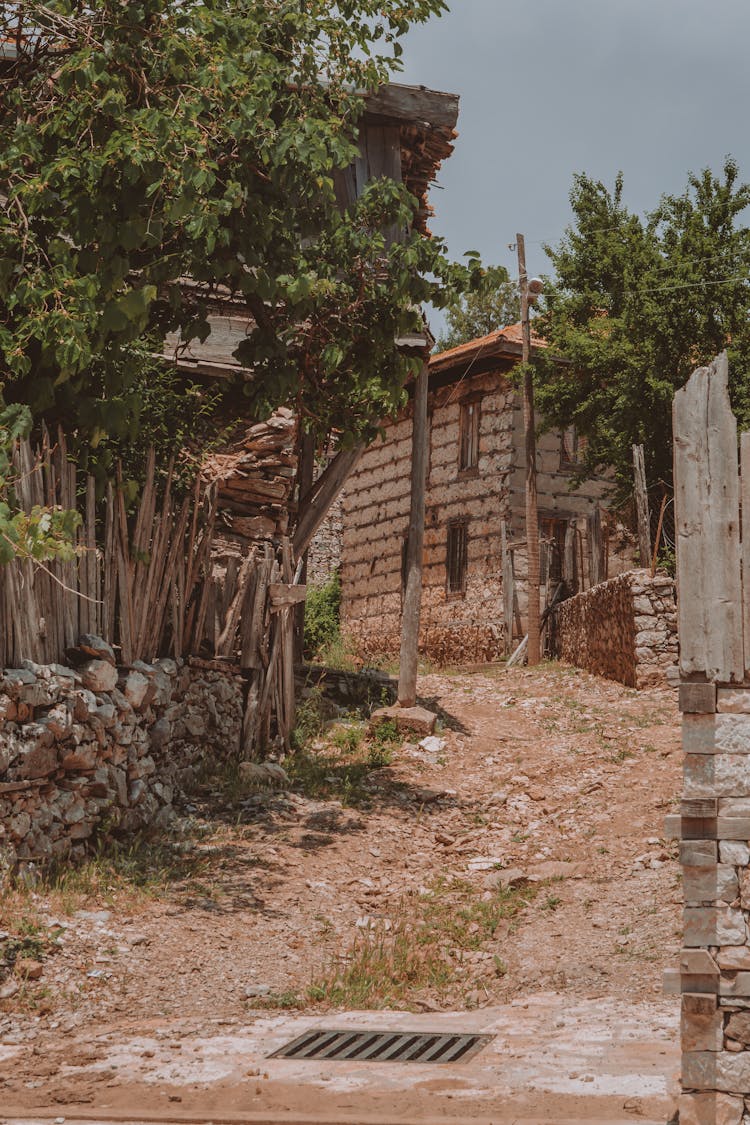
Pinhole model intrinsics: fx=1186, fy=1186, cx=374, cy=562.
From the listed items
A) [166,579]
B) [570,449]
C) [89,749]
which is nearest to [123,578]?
[166,579]

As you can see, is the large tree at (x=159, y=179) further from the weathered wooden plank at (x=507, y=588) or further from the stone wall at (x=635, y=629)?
the weathered wooden plank at (x=507, y=588)

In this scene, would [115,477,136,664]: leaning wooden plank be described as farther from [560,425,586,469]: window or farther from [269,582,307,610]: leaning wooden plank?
[560,425,586,469]: window

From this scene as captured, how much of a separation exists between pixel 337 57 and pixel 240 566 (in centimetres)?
452

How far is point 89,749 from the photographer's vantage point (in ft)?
26.8

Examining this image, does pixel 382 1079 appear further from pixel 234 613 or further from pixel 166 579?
pixel 234 613

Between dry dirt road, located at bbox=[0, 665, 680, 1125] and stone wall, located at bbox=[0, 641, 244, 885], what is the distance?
0.33 meters

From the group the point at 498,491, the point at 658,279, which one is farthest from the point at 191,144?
the point at 498,491

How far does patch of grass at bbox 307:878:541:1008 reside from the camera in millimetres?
6734

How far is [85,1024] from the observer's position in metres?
6.09

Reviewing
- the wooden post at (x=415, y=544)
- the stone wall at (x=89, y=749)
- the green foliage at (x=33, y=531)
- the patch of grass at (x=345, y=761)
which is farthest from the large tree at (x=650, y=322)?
the green foliage at (x=33, y=531)

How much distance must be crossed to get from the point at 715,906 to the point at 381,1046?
195 centimetres

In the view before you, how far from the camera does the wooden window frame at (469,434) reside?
22.6 m

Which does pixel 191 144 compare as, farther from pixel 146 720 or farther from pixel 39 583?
pixel 146 720

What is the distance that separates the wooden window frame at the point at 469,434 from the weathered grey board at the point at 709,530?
17.6 meters
